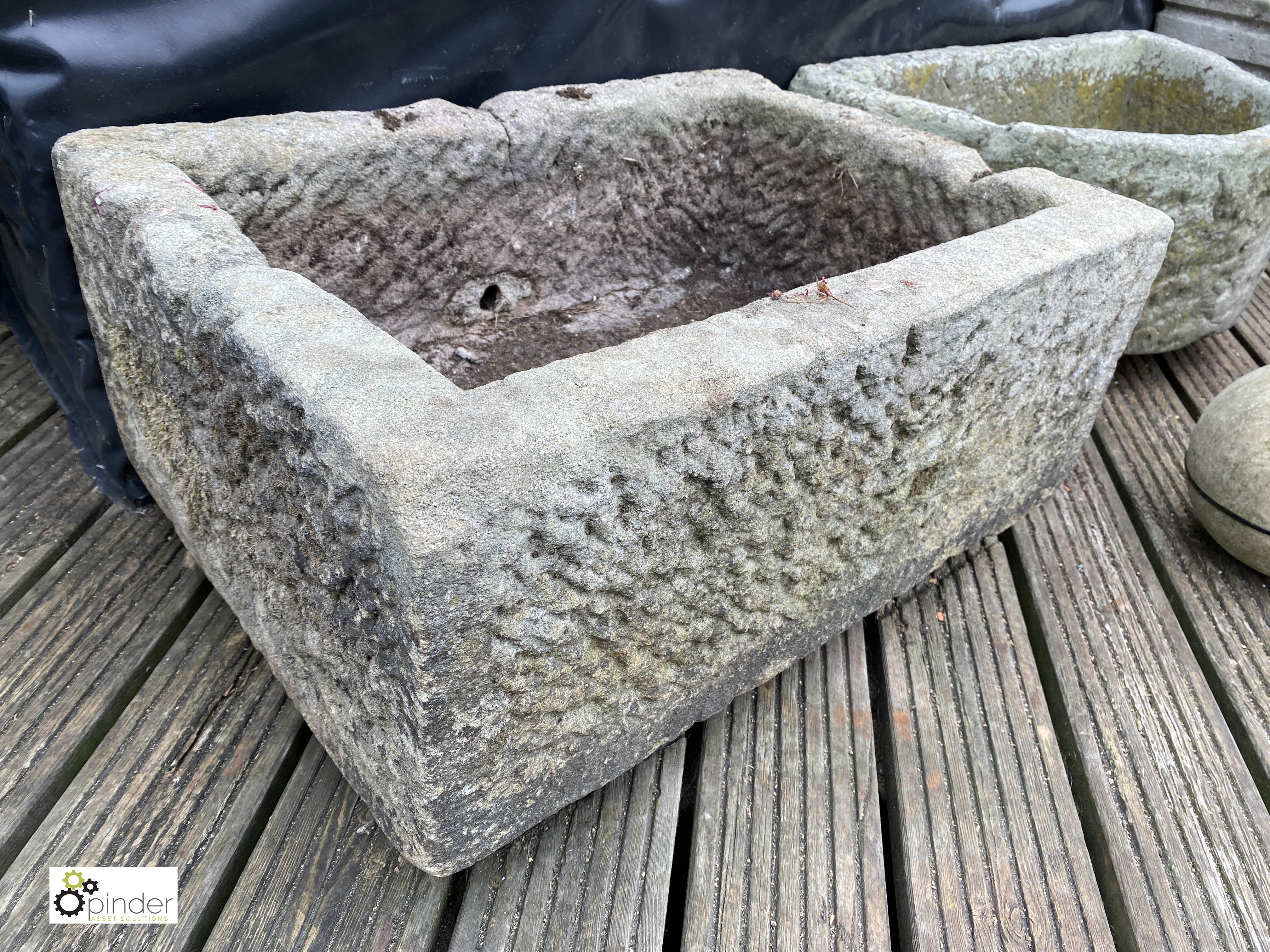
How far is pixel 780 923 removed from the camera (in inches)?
46.8

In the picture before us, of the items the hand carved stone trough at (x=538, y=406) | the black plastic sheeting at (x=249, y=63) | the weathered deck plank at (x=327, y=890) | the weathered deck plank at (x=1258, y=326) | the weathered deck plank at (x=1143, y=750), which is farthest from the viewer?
the weathered deck plank at (x=1258, y=326)

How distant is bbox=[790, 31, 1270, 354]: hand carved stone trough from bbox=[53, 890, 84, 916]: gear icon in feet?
7.09

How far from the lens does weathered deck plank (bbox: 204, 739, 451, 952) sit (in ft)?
3.73

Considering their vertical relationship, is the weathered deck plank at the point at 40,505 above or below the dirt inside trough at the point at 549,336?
below

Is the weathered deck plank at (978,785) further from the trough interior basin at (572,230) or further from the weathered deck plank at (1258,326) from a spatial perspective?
the weathered deck plank at (1258,326)

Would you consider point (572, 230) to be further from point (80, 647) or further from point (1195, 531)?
point (1195, 531)

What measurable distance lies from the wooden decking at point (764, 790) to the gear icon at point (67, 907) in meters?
0.02

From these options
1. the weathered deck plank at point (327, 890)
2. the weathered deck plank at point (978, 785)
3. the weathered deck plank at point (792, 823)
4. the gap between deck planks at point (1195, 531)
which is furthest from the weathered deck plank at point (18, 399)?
the gap between deck planks at point (1195, 531)

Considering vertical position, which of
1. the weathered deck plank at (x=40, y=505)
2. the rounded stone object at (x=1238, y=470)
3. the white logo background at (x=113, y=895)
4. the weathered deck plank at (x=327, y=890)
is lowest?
the weathered deck plank at (x=40, y=505)

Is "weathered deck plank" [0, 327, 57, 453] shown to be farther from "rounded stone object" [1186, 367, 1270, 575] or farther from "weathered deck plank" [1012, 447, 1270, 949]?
"rounded stone object" [1186, 367, 1270, 575]

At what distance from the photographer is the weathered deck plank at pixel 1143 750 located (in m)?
1.24

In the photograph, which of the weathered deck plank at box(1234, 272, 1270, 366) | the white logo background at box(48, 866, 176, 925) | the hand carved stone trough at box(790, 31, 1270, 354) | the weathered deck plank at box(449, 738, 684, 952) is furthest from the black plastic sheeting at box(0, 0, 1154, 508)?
the weathered deck plank at box(1234, 272, 1270, 366)

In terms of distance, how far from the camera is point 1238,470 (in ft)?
5.57

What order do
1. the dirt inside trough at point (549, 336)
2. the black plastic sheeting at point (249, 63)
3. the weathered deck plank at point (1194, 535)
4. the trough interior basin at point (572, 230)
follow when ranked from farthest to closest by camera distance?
the dirt inside trough at point (549, 336) → the trough interior basin at point (572, 230) → the weathered deck plank at point (1194, 535) → the black plastic sheeting at point (249, 63)
